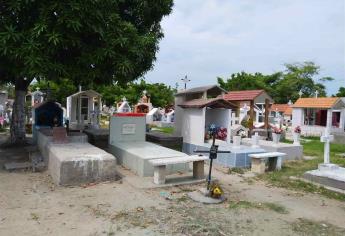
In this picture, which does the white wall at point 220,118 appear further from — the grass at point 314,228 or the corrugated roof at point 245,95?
the grass at point 314,228

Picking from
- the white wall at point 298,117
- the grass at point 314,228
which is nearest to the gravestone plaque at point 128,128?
the grass at point 314,228

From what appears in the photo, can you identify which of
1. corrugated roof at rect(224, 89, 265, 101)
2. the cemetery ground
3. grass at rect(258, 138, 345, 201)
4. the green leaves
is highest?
the green leaves

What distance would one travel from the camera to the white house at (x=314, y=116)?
26.0 metres

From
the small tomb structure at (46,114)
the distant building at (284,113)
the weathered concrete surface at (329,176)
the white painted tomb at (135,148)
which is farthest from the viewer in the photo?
the distant building at (284,113)

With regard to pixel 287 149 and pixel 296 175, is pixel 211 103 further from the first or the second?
pixel 296 175

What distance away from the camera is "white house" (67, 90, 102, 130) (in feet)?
57.3

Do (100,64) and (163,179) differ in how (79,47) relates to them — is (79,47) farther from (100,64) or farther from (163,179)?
(163,179)

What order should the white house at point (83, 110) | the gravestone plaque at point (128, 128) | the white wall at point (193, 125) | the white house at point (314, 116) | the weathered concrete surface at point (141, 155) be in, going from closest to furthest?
1. the weathered concrete surface at point (141, 155)
2. the gravestone plaque at point (128, 128)
3. the white wall at point (193, 125)
4. the white house at point (83, 110)
5. the white house at point (314, 116)

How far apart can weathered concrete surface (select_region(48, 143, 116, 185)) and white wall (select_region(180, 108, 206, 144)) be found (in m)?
4.68

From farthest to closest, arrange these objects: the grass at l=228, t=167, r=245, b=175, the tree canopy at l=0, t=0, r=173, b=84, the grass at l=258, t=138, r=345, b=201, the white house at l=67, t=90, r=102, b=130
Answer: the white house at l=67, t=90, r=102, b=130 < the grass at l=228, t=167, r=245, b=175 < the tree canopy at l=0, t=0, r=173, b=84 < the grass at l=258, t=138, r=345, b=201

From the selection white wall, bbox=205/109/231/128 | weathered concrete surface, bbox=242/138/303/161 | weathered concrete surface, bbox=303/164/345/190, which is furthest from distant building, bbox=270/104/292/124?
weathered concrete surface, bbox=303/164/345/190

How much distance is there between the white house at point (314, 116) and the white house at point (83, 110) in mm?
15922

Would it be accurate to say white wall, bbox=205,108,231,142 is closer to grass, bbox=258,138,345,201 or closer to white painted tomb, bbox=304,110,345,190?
grass, bbox=258,138,345,201

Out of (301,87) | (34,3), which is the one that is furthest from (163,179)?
(301,87)
